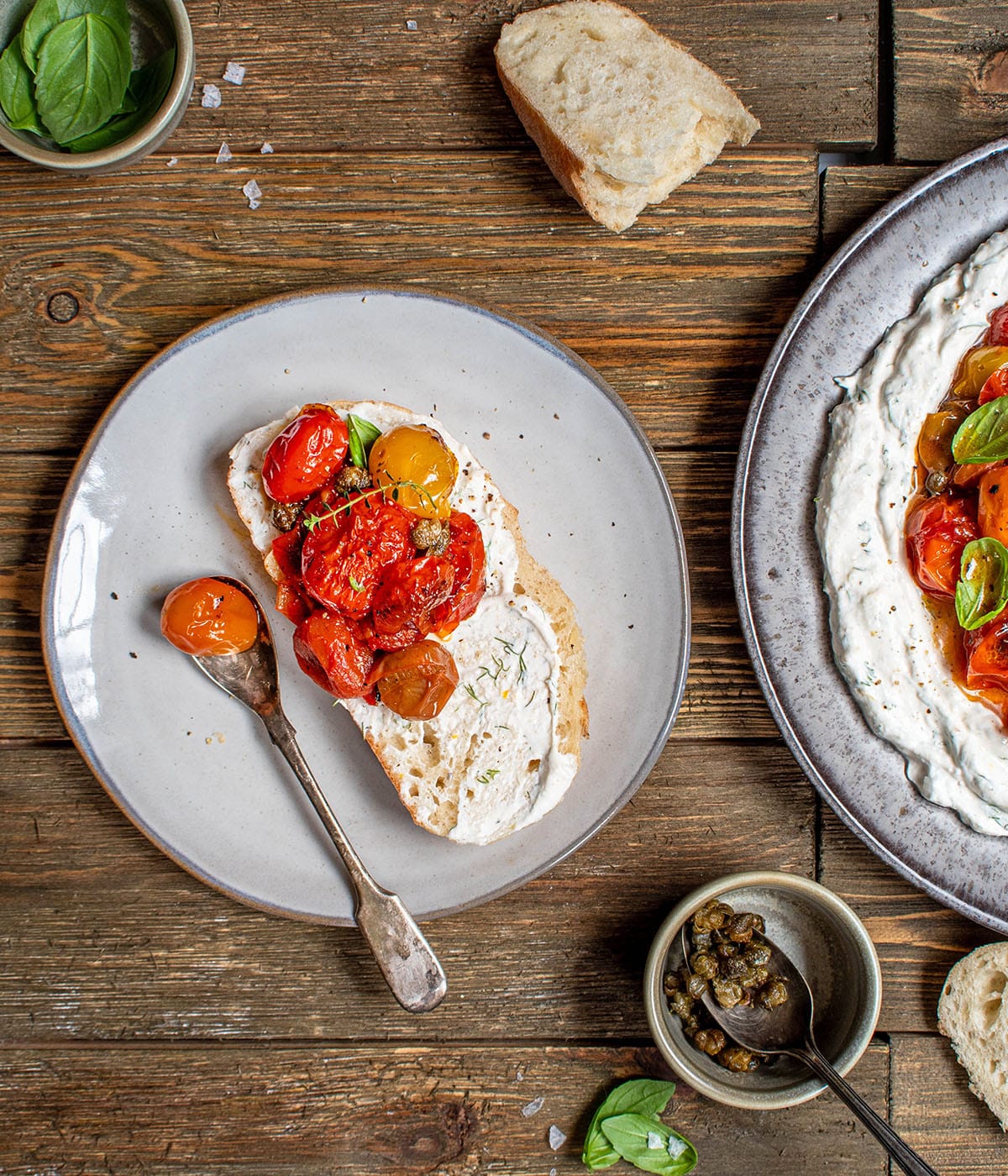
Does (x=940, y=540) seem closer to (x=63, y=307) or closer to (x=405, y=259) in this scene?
(x=405, y=259)

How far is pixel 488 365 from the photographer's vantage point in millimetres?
2566

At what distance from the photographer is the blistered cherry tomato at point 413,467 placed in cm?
228

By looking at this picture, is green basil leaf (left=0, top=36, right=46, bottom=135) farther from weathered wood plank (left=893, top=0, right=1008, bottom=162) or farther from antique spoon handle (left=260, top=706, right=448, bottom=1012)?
weathered wood plank (left=893, top=0, right=1008, bottom=162)

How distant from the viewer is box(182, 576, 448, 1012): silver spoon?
2.56 meters

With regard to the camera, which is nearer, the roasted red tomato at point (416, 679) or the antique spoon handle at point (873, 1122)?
the roasted red tomato at point (416, 679)

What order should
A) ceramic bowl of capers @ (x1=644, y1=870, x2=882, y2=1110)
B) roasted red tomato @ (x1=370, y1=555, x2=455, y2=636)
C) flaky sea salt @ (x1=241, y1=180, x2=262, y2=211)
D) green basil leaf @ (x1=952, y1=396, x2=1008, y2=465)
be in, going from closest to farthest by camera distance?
roasted red tomato @ (x1=370, y1=555, x2=455, y2=636)
green basil leaf @ (x1=952, y1=396, x2=1008, y2=465)
ceramic bowl of capers @ (x1=644, y1=870, x2=882, y2=1110)
flaky sea salt @ (x1=241, y1=180, x2=262, y2=211)

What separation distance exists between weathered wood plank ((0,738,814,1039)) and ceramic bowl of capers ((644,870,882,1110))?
16cm

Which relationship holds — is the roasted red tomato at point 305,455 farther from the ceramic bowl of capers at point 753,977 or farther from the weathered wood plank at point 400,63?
the ceramic bowl of capers at point 753,977

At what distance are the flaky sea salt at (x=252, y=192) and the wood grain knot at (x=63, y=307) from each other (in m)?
0.62

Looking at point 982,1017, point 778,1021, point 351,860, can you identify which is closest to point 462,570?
point 351,860

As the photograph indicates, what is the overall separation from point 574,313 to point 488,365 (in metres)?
0.34

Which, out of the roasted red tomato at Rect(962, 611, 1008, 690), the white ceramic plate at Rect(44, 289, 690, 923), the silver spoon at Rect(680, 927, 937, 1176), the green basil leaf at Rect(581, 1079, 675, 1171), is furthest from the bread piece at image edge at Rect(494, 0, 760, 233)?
the green basil leaf at Rect(581, 1079, 675, 1171)

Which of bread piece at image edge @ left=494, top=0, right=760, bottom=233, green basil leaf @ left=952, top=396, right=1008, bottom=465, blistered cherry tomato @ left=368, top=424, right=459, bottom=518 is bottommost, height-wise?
green basil leaf @ left=952, top=396, right=1008, bottom=465

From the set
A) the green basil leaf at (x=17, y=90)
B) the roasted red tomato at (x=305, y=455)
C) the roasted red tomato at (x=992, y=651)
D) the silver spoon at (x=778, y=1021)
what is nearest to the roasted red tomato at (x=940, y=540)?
the roasted red tomato at (x=992, y=651)
